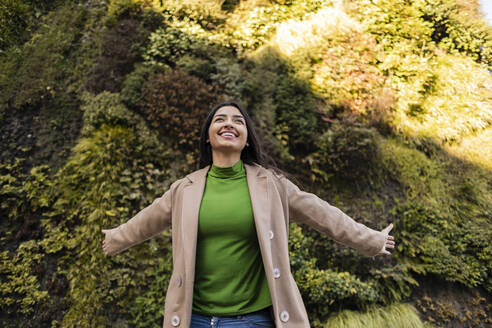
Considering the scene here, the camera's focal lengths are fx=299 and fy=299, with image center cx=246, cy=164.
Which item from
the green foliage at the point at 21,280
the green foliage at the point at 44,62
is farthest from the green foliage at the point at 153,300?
the green foliage at the point at 44,62

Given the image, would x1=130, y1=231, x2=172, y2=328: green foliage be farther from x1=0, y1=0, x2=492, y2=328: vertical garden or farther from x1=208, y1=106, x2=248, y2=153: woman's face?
x1=208, y1=106, x2=248, y2=153: woman's face

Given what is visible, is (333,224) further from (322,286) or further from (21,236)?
(21,236)

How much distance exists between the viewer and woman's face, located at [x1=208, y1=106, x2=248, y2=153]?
2082 millimetres

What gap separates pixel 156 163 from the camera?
189 inches

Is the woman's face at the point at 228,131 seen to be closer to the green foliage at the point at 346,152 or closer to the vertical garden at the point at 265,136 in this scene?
the vertical garden at the point at 265,136

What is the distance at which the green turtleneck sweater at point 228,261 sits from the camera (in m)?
1.79

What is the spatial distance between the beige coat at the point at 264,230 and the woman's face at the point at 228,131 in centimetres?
21

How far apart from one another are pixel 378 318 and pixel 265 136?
341cm

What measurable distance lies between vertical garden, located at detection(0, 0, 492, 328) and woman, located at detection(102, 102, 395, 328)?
2.36 m

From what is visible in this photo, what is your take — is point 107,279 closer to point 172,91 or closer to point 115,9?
point 172,91

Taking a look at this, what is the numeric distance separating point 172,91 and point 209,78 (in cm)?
98

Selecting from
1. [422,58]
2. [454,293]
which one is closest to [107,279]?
[454,293]

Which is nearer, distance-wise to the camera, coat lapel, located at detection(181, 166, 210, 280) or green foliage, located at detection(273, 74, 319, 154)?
coat lapel, located at detection(181, 166, 210, 280)

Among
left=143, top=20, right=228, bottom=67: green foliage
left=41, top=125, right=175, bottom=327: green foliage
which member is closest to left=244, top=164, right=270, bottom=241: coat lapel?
left=41, top=125, right=175, bottom=327: green foliage
